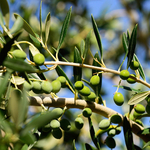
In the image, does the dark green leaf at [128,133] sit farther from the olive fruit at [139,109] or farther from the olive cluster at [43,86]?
the olive cluster at [43,86]

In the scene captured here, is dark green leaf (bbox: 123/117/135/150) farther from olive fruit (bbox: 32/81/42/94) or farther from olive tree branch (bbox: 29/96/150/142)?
olive fruit (bbox: 32/81/42/94)

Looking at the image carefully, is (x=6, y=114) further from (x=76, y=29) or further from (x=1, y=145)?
(x=76, y=29)

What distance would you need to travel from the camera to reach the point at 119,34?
4340mm

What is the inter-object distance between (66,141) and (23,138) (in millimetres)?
1617

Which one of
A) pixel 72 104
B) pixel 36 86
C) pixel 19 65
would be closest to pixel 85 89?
pixel 72 104

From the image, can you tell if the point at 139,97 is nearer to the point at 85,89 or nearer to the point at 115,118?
the point at 115,118

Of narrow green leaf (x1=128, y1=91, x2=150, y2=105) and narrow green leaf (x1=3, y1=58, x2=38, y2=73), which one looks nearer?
narrow green leaf (x1=3, y1=58, x2=38, y2=73)

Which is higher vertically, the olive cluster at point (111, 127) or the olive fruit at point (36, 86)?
the olive fruit at point (36, 86)

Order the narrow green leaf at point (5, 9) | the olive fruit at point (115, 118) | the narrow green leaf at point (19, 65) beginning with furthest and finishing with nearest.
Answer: the olive fruit at point (115, 118)
the narrow green leaf at point (5, 9)
the narrow green leaf at point (19, 65)

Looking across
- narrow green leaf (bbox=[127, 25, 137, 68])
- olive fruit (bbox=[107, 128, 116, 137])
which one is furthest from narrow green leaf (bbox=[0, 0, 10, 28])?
olive fruit (bbox=[107, 128, 116, 137])

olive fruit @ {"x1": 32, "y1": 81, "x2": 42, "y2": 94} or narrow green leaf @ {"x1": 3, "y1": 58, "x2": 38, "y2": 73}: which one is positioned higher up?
narrow green leaf @ {"x1": 3, "y1": 58, "x2": 38, "y2": 73}

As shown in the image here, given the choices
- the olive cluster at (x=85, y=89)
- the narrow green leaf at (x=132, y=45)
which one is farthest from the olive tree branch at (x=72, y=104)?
the narrow green leaf at (x=132, y=45)

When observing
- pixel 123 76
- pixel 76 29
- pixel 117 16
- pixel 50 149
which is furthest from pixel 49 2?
pixel 123 76

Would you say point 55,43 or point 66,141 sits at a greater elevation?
point 55,43
